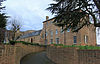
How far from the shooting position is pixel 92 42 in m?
29.0

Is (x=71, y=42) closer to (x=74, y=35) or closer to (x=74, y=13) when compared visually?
(x=74, y=35)

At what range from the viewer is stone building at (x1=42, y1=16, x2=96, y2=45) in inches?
1045

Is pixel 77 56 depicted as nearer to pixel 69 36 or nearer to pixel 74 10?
pixel 74 10

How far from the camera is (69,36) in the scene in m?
28.3

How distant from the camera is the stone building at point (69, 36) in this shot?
26547 mm

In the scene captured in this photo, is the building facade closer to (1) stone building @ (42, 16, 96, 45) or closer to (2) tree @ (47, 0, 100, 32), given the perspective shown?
(1) stone building @ (42, 16, 96, 45)

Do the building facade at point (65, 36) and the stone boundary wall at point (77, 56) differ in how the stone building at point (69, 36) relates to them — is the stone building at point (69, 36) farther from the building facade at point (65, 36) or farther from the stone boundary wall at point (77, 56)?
the stone boundary wall at point (77, 56)

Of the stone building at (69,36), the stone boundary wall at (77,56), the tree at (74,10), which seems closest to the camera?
the stone boundary wall at (77,56)

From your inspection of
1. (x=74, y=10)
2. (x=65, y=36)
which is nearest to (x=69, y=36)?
(x=65, y=36)

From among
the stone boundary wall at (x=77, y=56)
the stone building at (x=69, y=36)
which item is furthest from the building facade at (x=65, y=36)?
the stone boundary wall at (x=77, y=56)

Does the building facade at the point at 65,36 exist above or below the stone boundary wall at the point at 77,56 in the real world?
above

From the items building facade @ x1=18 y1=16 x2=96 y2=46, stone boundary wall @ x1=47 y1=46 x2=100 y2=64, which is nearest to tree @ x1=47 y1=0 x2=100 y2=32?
stone boundary wall @ x1=47 y1=46 x2=100 y2=64

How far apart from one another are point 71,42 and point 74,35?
2135 mm

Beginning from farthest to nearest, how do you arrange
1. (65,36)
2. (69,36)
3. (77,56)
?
(65,36), (69,36), (77,56)
